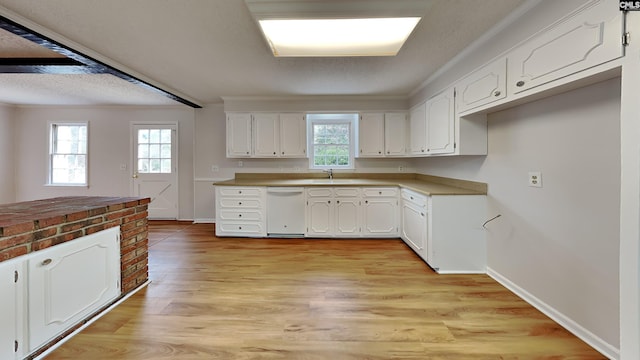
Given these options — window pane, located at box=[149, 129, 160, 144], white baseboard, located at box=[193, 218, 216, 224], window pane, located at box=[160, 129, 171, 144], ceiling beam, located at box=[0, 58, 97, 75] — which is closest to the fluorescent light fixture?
ceiling beam, located at box=[0, 58, 97, 75]

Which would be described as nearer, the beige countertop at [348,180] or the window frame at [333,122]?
the beige countertop at [348,180]

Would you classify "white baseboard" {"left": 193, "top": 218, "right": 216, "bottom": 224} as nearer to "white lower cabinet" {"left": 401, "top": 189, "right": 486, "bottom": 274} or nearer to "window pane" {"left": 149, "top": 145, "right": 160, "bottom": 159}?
"window pane" {"left": 149, "top": 145, "right": 160, "bottom": 159}

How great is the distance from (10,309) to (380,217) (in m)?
3.61

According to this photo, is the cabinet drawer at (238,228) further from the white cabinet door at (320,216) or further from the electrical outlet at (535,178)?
the electrical outlet at (535,178)

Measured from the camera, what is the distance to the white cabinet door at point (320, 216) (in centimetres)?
396

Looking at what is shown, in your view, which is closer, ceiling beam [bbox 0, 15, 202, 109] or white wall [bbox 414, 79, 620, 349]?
white wall [bbox 414, 79, 620, 349]

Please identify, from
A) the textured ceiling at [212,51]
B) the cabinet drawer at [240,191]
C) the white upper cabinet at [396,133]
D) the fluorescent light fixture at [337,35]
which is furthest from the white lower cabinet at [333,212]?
the fluorescent light fixture at [337,35]

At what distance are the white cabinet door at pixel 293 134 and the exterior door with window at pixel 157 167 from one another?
8.01 feet

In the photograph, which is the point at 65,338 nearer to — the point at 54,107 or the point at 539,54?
the point at 539,54

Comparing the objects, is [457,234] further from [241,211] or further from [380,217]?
[241,211]

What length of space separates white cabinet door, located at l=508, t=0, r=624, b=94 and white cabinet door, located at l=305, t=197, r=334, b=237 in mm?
2646

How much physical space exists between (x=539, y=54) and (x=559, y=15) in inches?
8.8

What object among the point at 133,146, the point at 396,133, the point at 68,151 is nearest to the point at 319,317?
the point at 396,133

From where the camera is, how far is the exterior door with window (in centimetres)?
522
